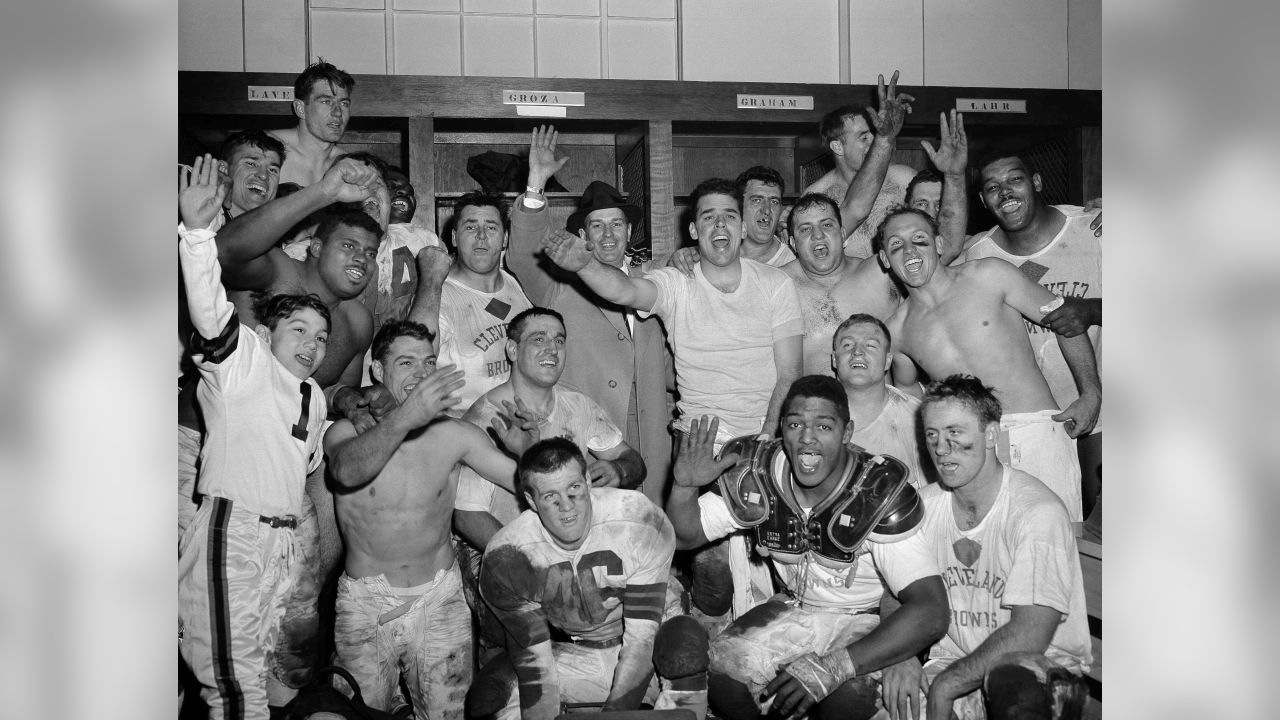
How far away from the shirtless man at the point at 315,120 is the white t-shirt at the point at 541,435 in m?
1.18

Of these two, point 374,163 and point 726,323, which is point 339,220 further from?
point 726,323

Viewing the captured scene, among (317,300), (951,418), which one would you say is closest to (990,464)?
(951,418)

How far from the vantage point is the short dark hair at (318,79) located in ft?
13.3

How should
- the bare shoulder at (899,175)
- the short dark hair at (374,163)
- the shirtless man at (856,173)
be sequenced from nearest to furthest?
the short dark hair at (374,163) → the shirtless man at (856,173) → the bare shoulder at (899,175)

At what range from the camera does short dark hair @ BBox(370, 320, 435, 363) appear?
3682 mm

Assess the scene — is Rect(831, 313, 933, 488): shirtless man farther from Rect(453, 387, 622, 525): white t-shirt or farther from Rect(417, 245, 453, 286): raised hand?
Rect(417, 245, 453, 286): raised hand

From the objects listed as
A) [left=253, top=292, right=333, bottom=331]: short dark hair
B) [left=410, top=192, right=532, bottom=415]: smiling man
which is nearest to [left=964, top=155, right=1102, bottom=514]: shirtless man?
[left=410, top=192, right=532, bottom=415]: smiling man

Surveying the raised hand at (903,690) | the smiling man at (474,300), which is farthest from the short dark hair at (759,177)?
the raised hand at (903,690)

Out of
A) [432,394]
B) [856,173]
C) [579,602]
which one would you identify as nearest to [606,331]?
[432,394]

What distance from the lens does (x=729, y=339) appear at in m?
3.89

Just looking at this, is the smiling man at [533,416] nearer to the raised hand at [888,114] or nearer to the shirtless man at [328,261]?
the shirtless man at [328,261]
